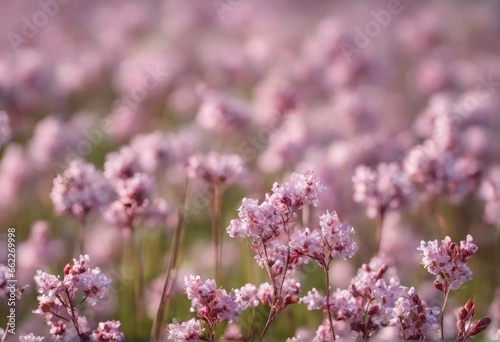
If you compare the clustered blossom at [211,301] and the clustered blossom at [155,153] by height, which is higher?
the clustered blossom at [155,153]

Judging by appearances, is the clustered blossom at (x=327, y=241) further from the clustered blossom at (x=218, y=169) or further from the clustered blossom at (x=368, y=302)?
the clustered blossom at (x=218, y=169)

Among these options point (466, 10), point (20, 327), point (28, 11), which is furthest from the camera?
point (466, 10)

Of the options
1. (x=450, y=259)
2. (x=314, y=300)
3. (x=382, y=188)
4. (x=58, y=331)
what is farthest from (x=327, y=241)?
(x=382, y=188)

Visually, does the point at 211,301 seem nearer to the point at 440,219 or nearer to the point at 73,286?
the point at 73,286

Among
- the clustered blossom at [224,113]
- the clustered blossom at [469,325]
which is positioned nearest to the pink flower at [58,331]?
the clustered blossom at [469,325]

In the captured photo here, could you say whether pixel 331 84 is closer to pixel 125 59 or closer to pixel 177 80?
pixel 177 80

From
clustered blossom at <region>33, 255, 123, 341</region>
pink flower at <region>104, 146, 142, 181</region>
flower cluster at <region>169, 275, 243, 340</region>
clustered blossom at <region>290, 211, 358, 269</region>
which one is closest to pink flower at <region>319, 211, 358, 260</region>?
clustered blossom at <region>290, 211, 358, 269</region>

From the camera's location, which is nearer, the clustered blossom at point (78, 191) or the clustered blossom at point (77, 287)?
the clustered blossom at point (77, 287)

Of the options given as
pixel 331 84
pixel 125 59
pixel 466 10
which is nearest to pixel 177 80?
pixel 125 59
